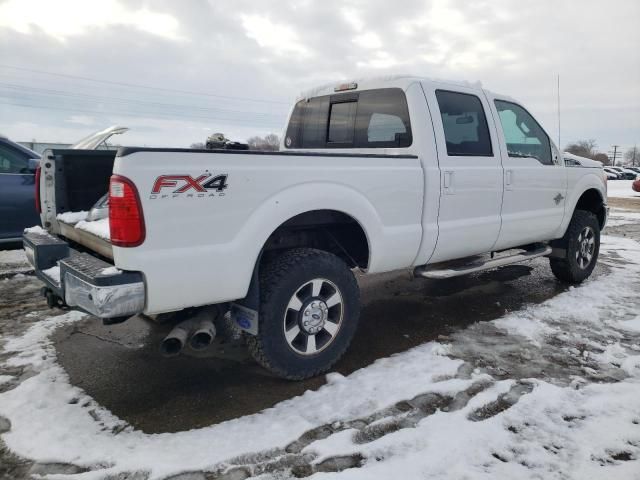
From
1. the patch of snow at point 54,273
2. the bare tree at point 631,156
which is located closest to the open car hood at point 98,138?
the patch of snow at point 54,273

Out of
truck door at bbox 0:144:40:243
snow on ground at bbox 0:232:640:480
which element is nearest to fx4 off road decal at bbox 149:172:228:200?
snow on ground at bbox 0:232:640:480

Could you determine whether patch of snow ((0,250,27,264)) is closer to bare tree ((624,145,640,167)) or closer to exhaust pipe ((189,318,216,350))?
exhaust pipe ((189,318,216,350))

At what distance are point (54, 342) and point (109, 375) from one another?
0.86 meters

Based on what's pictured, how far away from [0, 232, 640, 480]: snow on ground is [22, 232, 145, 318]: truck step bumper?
0.69m

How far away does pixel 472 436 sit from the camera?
248cm

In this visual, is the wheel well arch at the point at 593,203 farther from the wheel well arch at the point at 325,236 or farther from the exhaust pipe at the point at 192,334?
A: the exhaust pipe at the point at 192,334

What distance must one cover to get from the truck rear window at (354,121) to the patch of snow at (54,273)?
2.55 m

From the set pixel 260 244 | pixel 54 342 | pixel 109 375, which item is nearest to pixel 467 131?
pixel 260 244

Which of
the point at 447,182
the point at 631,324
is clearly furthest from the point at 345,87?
the point at 631,324

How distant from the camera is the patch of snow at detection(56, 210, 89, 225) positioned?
3.37m

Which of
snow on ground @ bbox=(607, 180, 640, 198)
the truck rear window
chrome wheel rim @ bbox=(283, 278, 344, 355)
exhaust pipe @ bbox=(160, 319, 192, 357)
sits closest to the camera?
exhaust pipe @ bbox=(160, 319, 192, 357)

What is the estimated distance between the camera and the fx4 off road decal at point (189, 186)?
238cm

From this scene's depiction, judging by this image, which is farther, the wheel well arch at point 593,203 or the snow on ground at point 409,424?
the wheel well arch at point 593,203

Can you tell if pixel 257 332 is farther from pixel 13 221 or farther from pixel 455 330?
pixel 13 221
